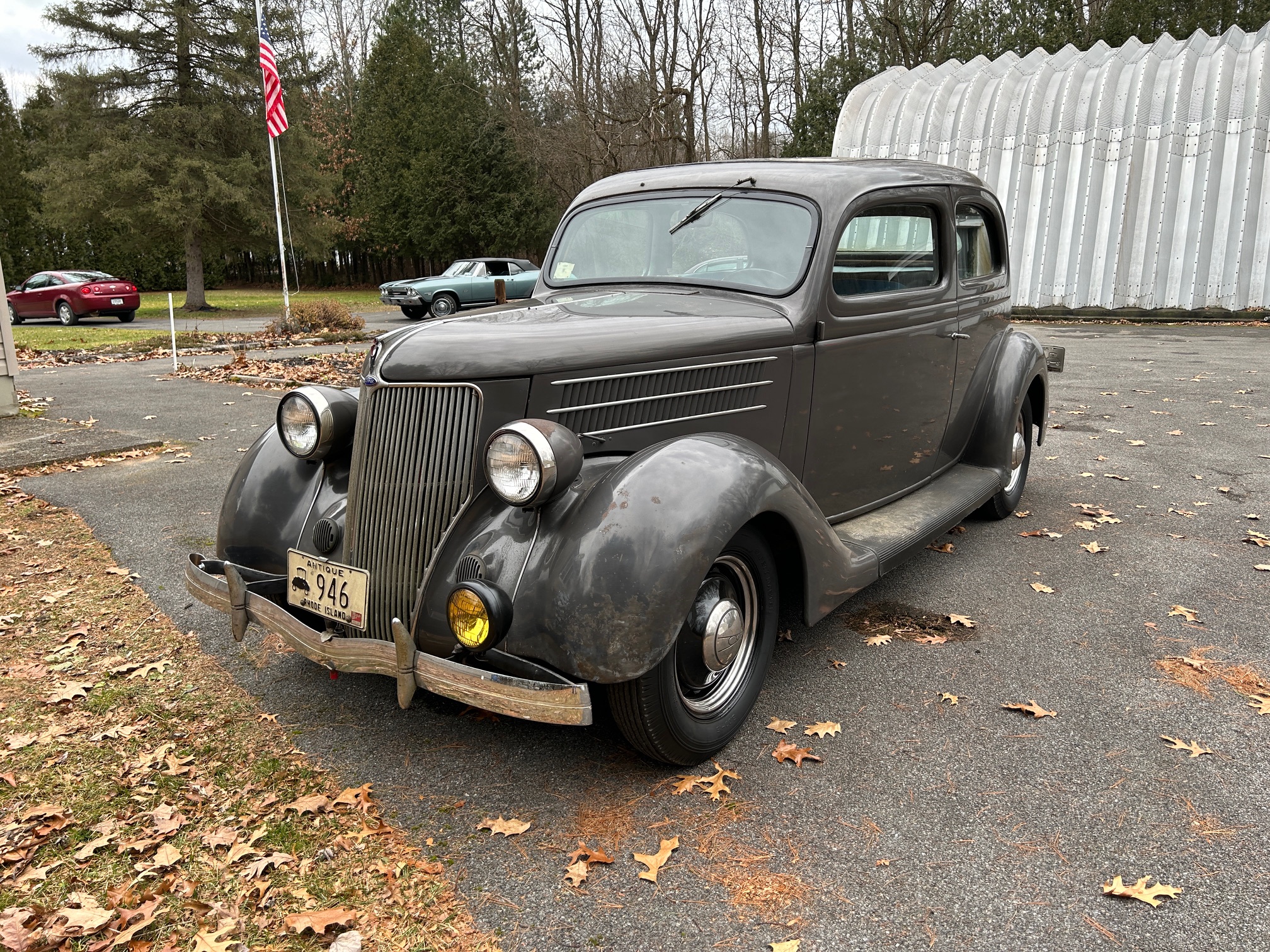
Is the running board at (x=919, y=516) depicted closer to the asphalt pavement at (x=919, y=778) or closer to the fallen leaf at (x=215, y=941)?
the asphalt pavement at (x=919, y=778)

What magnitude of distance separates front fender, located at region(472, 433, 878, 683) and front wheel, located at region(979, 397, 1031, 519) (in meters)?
2.98

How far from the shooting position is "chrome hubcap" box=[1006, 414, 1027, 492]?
5.16 m

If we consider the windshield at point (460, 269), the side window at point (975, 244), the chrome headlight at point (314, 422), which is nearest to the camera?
the chrome headlight at point (314, 422)

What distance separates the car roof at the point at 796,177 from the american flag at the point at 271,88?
45.7 feet

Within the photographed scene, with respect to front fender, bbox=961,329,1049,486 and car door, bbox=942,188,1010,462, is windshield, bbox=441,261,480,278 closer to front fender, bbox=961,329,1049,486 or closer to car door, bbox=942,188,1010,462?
car door, bbox=942,188,1010,462

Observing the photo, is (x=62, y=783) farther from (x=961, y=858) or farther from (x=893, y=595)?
(x=893, y=595)

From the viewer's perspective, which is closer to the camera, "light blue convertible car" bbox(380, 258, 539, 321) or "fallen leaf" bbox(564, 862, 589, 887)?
"fallen leaf" bbox(564, 862, 589, 887)

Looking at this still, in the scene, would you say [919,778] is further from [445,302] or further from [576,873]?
[445,302]

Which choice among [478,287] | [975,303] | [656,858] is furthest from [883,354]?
[478,287]

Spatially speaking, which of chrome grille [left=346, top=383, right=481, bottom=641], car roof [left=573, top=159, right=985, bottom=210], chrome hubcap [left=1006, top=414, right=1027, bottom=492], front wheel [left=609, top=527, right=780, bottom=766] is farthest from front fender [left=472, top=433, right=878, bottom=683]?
chrome hubcap [left=1006, top=414, right=1027, bottom=492]

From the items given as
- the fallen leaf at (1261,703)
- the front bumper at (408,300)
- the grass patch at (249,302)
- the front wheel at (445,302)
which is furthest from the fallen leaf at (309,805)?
the front bumper at (408,300)

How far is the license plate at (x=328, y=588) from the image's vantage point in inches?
112

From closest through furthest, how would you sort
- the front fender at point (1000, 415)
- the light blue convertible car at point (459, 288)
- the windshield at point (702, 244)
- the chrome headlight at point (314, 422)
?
the chrome headlight at point (314, 422)
the windshield at point (702, 244)
the front fender at point (1000, 415)
the light blue convertible car at point (459, 288)

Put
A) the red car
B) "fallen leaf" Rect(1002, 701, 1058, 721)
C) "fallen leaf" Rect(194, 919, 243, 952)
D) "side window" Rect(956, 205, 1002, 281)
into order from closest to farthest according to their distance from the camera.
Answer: "fallen leaf" Rect(194, 919, 243, 952) < "fallen leaf" Rect(1002, 701, 1058, 721) < "side window" Rect(956, 205, 1002, 281) < the red car
